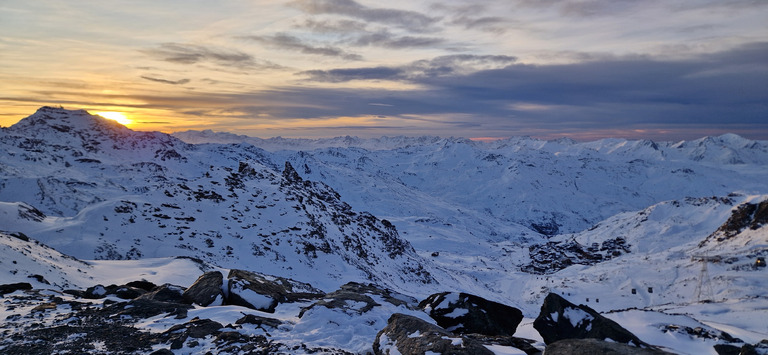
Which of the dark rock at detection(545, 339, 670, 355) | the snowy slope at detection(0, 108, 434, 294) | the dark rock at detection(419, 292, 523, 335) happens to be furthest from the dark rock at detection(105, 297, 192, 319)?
the snowy slope at detection(0, 108, 434, 294)

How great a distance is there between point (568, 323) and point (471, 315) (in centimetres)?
339

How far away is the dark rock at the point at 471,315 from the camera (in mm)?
14516

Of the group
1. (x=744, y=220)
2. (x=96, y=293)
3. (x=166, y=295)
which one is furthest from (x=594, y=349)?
(x=744, y=220)

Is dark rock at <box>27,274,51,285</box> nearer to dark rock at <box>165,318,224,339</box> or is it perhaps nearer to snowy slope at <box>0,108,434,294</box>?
dark rock at <box>165,318,224,339</box>

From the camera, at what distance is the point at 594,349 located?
8.48 m

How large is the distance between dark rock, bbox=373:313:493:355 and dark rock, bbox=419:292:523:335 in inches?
156

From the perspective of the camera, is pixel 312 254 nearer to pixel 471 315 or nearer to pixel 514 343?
pixel 471 315

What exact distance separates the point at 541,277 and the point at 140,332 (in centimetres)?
10283

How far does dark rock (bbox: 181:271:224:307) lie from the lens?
52.7 ft

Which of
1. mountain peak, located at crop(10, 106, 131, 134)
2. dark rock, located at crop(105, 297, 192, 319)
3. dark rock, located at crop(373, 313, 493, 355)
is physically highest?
mountain peak, located at crop(10, 106, 131, 134)

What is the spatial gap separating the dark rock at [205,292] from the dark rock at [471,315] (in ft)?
28.3

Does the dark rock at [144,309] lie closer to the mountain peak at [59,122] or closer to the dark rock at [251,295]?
the dark rock at [251,295]

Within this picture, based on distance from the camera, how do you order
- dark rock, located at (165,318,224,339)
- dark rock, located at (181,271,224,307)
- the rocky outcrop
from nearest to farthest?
dark rock, located at (165,318,224,339) < dark rock, located at (181,271,224,307) < the rocky outcrop

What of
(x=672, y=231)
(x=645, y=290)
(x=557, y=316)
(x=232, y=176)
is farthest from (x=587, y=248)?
(x=557, y=316)
